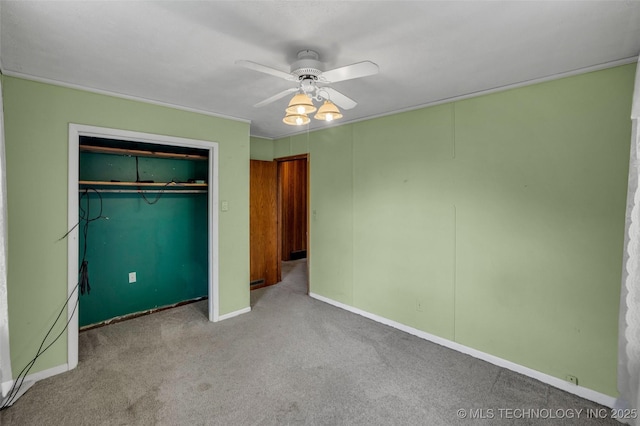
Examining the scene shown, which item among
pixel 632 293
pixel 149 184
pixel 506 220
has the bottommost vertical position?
pixel 632 293

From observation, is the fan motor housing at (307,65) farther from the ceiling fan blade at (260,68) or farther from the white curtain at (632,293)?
the white curtain at (632,293)

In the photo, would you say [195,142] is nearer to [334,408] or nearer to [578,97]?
[334,408]

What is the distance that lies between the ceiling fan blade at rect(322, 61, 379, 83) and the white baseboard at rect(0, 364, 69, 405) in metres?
3.07

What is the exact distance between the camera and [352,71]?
170 centimetres

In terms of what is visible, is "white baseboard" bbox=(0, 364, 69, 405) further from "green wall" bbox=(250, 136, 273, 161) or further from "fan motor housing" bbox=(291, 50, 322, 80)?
"green wall" bbox=(250, 136, 273, 161)

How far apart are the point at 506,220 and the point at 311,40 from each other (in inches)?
83.5

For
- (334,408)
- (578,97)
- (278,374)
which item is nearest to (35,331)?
(278,374)

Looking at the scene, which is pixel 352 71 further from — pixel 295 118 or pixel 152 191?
pixel 152 191

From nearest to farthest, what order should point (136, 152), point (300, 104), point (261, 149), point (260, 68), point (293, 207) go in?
point (260, 68) → point (300, 104) → point (136, 152) → point (261, 149) → point (293, 207)

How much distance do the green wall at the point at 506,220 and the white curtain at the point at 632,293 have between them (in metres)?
0.36

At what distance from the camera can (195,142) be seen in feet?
10.8

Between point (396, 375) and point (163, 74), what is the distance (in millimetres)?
3022

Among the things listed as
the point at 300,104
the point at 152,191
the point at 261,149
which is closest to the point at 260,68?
the point at 300,104

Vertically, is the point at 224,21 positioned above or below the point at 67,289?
above
